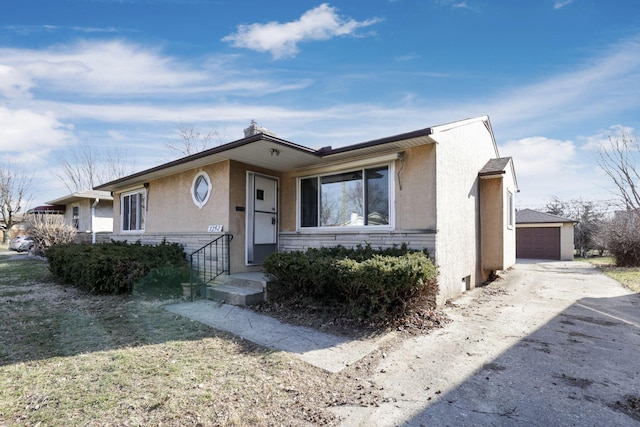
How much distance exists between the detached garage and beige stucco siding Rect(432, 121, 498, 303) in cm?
1379

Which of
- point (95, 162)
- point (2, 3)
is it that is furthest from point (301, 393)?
point (95, 162)

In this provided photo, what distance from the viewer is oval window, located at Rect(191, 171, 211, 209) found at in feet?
26.2

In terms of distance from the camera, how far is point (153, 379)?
3.22 m

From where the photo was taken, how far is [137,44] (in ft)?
24.2

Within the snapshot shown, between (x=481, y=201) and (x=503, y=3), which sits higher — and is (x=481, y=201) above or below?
below

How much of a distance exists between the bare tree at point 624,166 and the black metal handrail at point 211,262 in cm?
2278

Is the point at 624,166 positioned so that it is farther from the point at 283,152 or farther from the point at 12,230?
the point at 12,230

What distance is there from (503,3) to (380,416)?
26.2 ft

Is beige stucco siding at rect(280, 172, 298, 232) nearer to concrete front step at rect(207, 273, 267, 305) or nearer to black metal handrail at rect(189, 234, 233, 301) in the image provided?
black metal handrail at rect(189, 234, 233, 301)

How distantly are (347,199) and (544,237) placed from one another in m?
18.4

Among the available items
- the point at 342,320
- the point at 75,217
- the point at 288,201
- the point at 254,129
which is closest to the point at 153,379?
the point at 342,320

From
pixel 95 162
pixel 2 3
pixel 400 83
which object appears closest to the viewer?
pixel 2 3

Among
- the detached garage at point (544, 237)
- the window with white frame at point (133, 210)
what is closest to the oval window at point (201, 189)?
the window with white frame at point (133, 210)

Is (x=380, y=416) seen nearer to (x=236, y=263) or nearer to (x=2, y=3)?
(x=236, y=263)
